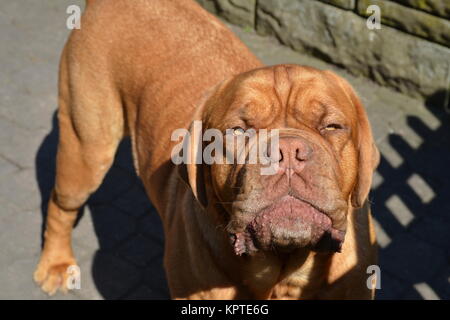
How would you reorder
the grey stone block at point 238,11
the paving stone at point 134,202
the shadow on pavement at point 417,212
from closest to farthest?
the shadow on pavement at point 417,212, the paving stone at point 134,202, the grey stone block at point 238,11

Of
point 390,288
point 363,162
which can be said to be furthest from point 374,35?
point 363,162

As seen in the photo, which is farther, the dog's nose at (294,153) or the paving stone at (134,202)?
the paving stone at (134,202)

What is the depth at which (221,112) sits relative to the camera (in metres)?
4.04

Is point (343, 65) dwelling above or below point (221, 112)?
below

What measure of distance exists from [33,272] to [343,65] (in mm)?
3170

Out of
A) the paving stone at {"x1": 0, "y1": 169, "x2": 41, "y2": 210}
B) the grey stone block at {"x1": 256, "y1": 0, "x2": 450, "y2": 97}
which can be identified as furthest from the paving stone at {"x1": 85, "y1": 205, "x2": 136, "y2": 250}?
the grey stone block at {"x1": 256, "y1": 0, "x2": 450, "y2": 97}

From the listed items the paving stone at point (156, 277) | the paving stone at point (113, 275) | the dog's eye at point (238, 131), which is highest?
the dog's eye at point (238, 131)

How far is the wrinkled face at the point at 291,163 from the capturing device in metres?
3.64

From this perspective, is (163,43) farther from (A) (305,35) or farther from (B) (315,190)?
(A) (305,35)

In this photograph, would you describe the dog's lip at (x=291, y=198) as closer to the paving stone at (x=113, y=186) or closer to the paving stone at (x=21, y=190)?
the paving stone at (x=113, y=186)

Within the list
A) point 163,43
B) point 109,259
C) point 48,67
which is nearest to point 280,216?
point 163,43

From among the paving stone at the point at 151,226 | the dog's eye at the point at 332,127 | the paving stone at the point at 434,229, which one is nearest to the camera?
the dog's eye at the point at 332,127

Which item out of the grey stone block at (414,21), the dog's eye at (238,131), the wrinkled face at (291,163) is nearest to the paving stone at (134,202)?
the wrinkled face at (291,163)

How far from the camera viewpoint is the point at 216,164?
3.97 metres
